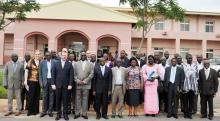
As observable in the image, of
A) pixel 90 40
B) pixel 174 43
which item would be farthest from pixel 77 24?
pixel 174 43

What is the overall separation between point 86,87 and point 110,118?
→ 48.1 inches

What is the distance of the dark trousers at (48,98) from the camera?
13141 mm

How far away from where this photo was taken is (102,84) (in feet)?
42.9

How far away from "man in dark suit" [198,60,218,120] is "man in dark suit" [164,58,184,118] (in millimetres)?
671

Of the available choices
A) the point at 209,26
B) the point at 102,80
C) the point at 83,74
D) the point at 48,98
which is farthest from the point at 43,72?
the point at 209,26

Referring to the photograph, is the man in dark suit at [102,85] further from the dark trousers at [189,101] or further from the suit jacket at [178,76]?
the dark trousers at [189,101]

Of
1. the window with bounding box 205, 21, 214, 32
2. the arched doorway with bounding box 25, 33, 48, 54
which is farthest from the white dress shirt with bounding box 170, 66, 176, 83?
the window with bounding box 205, 21, 214, 32

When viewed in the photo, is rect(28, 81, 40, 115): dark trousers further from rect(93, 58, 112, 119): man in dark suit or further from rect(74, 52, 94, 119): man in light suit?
rect(93, 58, 112, 119): man in dark suit

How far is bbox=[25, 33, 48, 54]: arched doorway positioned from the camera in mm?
36031

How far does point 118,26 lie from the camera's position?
111 ft

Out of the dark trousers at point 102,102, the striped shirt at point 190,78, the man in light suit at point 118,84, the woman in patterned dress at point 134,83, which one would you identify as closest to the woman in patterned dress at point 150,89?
the woman in patterned dress at point 134,83

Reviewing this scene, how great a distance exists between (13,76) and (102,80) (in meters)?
2.79

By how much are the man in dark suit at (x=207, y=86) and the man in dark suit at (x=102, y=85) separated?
2991 mm

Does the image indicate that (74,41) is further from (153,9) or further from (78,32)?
(153,9)
